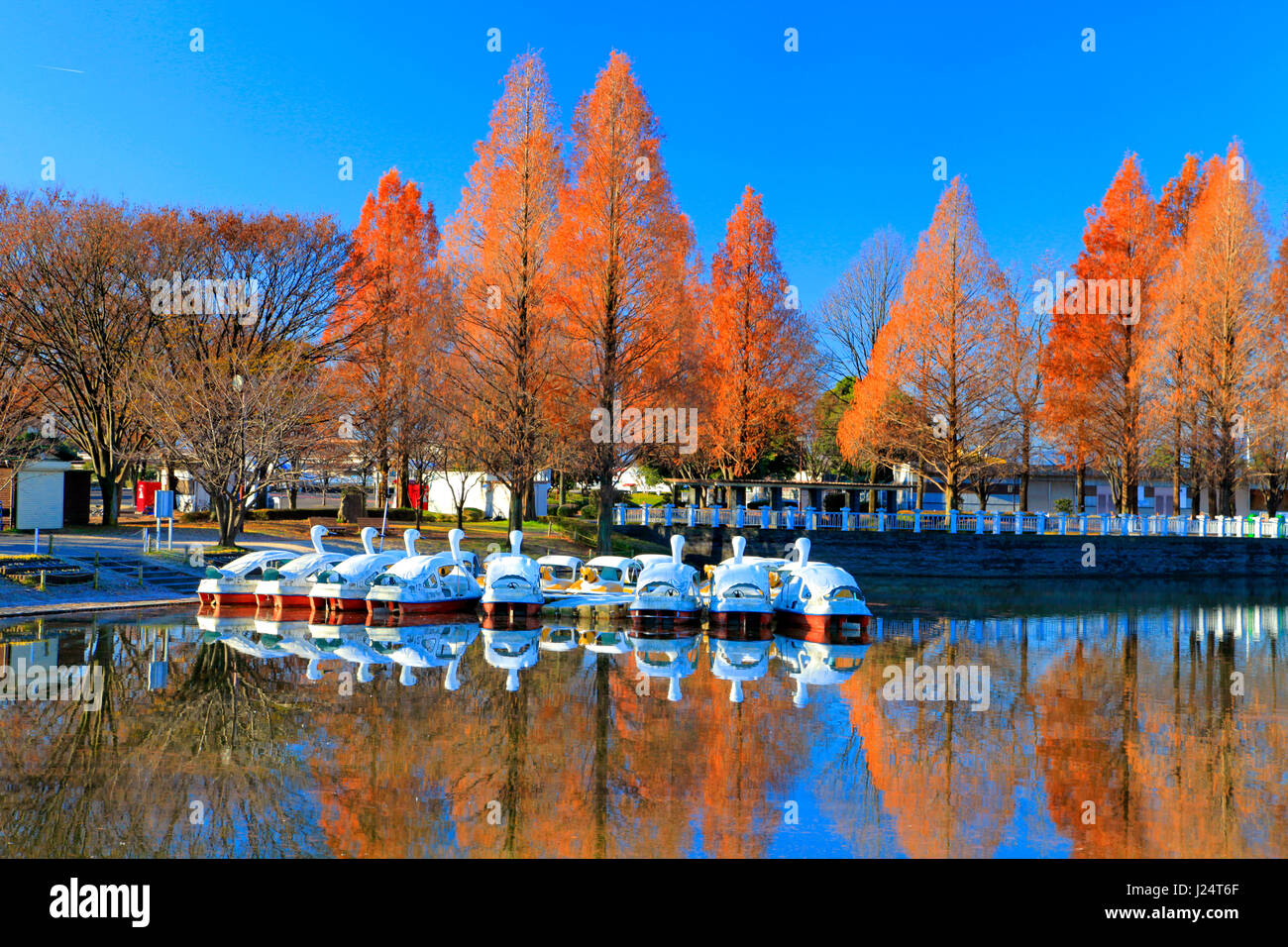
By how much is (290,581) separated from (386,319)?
61.1ft

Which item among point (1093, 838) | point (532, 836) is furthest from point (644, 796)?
point (1093, 838)

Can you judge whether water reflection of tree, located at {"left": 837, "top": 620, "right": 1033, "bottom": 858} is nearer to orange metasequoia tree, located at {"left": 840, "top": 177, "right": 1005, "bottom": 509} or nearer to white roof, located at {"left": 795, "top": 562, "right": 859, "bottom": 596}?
white roof, located at {"left": 795, "top": 562, "right": 859, "bottom": 596}

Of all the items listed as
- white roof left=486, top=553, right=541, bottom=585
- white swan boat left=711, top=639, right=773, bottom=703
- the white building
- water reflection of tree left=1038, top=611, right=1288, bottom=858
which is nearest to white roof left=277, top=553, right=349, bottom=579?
white roof left=486, top=553, right=541, bottom=585

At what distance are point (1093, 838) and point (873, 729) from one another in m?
4.23

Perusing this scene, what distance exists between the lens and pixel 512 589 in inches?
896

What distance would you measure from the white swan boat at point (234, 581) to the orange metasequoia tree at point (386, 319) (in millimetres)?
13854

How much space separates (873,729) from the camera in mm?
12453

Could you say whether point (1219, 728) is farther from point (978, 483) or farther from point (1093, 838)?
point (978, 483)

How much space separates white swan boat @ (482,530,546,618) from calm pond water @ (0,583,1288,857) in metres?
2.65

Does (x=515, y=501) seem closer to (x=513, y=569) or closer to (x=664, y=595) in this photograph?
(x=513, y=569)

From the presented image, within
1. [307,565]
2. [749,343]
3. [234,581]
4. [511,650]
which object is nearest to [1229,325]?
[749,343]

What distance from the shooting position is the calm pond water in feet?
27.2

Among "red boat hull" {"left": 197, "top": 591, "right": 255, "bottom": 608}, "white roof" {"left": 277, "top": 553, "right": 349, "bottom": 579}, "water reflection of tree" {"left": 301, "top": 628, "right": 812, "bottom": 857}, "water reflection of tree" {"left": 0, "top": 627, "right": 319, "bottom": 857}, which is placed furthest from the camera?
"white roof" {"left": 277, "top": 553, "right": 349, "bottom": 579}

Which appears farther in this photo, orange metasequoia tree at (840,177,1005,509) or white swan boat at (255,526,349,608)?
orange metasequoia tree at (840,177,1005,509)
